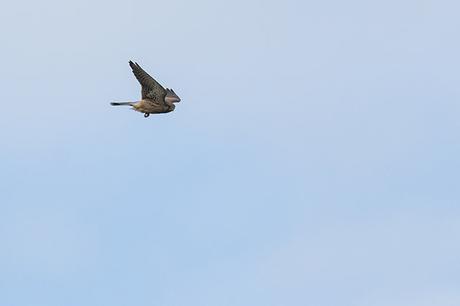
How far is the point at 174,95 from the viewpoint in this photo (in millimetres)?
112500

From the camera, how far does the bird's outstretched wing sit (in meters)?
A: 101

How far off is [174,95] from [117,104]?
1243 centimetres

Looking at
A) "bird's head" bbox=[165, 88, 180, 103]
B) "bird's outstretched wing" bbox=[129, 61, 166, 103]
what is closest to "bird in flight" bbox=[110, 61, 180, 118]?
"bird's outstretched wing" bbox=[129, 61, 166, 103]

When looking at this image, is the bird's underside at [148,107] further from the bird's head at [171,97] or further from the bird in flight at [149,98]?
the bird's head at [171,97]

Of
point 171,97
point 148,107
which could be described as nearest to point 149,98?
point 148,107

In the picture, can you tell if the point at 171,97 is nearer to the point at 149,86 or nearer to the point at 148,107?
the point at 148,107

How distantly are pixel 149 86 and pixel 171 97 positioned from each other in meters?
8.16

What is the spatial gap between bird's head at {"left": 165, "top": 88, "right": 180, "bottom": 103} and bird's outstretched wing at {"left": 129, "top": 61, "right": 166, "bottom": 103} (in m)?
2.29

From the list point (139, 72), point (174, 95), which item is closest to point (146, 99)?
point (139, 72)

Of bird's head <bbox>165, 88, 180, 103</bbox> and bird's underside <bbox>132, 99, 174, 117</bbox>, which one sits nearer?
bird's underside <bbox>132, 99, 174, 117</bbox>

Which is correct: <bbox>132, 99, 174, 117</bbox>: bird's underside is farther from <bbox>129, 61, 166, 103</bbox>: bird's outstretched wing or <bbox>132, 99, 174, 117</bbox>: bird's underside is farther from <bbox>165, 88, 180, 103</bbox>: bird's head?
<bbox>165, 88, 180, 103</bbox>: bird's head

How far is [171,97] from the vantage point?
110062mm

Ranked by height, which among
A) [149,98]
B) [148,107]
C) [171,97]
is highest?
[171,97]

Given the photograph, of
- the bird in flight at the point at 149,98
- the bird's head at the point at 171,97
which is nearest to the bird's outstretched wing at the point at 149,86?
the bird in flight at the point at 149,98
